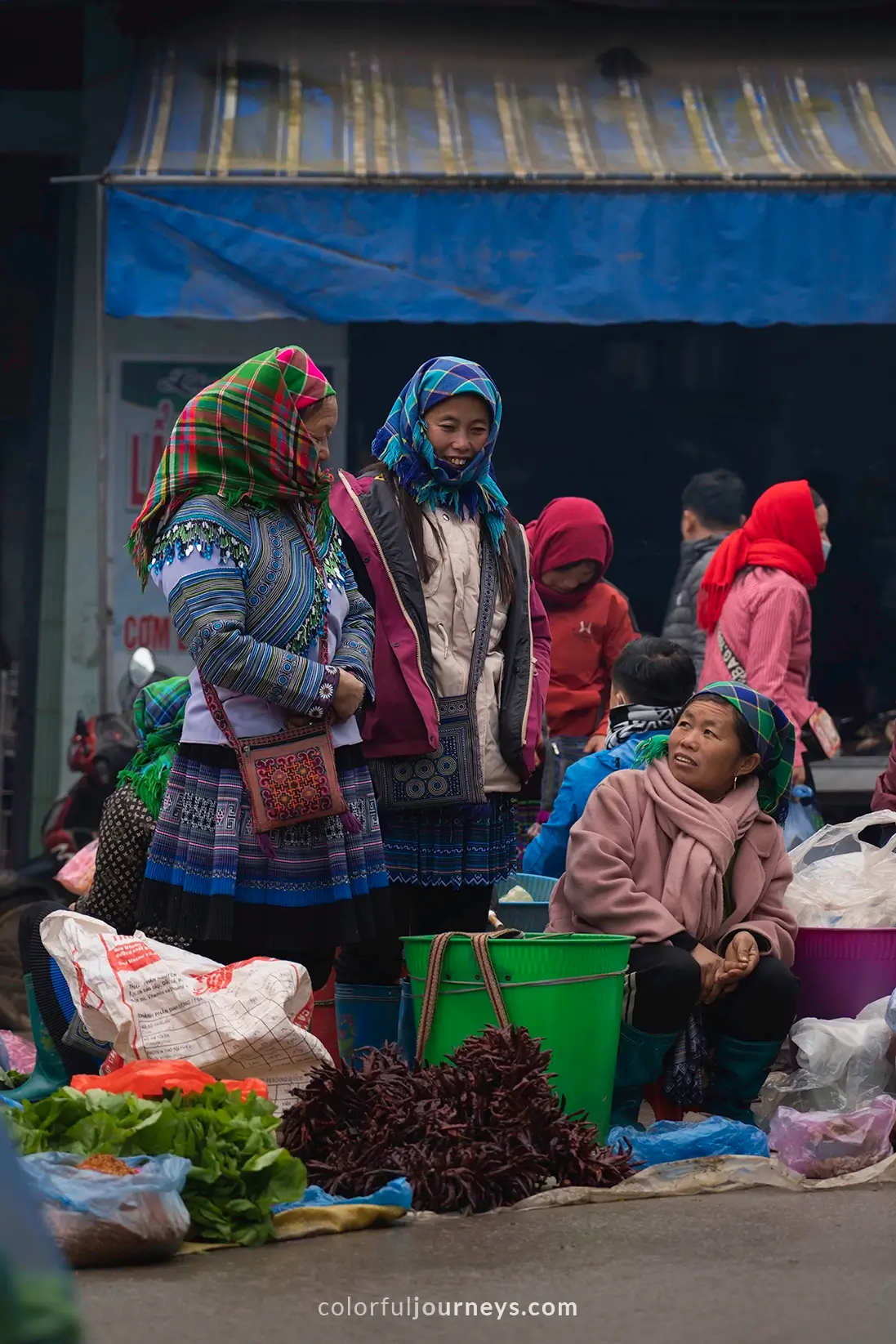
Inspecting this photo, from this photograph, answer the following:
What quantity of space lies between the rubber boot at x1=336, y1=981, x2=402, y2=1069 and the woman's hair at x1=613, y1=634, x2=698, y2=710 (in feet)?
4.25

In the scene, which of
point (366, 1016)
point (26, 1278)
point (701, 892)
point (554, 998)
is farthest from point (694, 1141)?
point (26, 1278)

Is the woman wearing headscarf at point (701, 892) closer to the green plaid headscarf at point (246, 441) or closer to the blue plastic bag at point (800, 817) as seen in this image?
the green plaid headscarf at point (246, 441)

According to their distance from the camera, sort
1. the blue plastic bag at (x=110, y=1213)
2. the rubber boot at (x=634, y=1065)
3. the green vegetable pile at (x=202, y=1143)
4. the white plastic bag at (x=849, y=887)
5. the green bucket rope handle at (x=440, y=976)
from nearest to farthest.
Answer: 1. the blue plastic bag at (x=110, y=1213)
2. the green vegetable pile at (x=202, y=1143)
3. the green bucket rope handle at (x=440, y=976)
4. the rubber boot at (x=634, y=1065)
5. the white plastic bag at (x=849, y=887)

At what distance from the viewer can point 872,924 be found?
5203 mm

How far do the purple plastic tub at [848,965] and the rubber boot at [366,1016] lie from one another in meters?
1.11

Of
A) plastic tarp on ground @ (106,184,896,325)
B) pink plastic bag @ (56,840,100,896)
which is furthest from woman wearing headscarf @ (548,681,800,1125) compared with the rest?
plastic tarp on ground @ (106,184,896,325)

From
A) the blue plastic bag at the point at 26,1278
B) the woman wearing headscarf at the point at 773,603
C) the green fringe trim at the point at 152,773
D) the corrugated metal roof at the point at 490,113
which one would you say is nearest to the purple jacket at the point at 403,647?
the green fringe trim at the point at 152,773

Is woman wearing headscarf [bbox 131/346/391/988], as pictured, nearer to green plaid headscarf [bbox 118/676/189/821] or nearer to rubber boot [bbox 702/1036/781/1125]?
green plaid headscarf [bbox 118/676/189/821]

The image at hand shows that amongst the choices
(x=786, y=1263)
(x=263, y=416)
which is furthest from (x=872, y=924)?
(x=263, y=416)

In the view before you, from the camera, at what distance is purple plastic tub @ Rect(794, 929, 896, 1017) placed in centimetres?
504

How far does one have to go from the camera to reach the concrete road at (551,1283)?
9.86 feet

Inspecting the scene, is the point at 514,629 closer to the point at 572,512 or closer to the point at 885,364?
the point at 572,512

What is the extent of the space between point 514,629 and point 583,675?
6.28ft

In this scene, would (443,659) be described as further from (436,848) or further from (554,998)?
(554,998)
